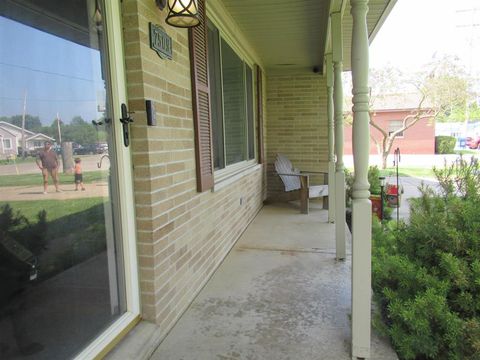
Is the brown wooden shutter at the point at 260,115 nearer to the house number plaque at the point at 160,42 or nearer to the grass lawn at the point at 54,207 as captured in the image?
the house number plaque at the point at 160,42

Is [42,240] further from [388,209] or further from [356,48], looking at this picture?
[388,209]

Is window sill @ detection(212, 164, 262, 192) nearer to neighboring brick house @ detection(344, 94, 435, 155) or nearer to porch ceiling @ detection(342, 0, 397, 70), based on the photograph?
porch ceiling @ detection(342, 0, 397, 70)

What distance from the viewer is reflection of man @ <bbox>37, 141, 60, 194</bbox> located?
52.5 inches

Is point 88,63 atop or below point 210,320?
atop

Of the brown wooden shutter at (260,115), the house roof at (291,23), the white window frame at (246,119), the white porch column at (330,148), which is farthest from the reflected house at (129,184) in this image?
the brown wooden shutter at (260,115)

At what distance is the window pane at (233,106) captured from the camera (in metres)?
3.89

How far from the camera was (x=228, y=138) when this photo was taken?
13.0ft

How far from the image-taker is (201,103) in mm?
2654

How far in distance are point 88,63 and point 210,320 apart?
5.23 feet

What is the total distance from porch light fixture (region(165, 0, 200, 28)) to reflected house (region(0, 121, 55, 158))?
3.33 feet

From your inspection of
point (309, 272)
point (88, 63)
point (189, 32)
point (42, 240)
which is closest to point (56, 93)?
point (88, 63)

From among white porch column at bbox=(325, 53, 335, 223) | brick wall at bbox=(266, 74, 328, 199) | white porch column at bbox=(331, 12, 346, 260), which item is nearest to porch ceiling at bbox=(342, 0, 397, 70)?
white porch column at bbox=(325, 53, 335, 223)

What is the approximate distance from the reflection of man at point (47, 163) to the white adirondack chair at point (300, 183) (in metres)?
4.27

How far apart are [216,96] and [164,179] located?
67.5 inches
